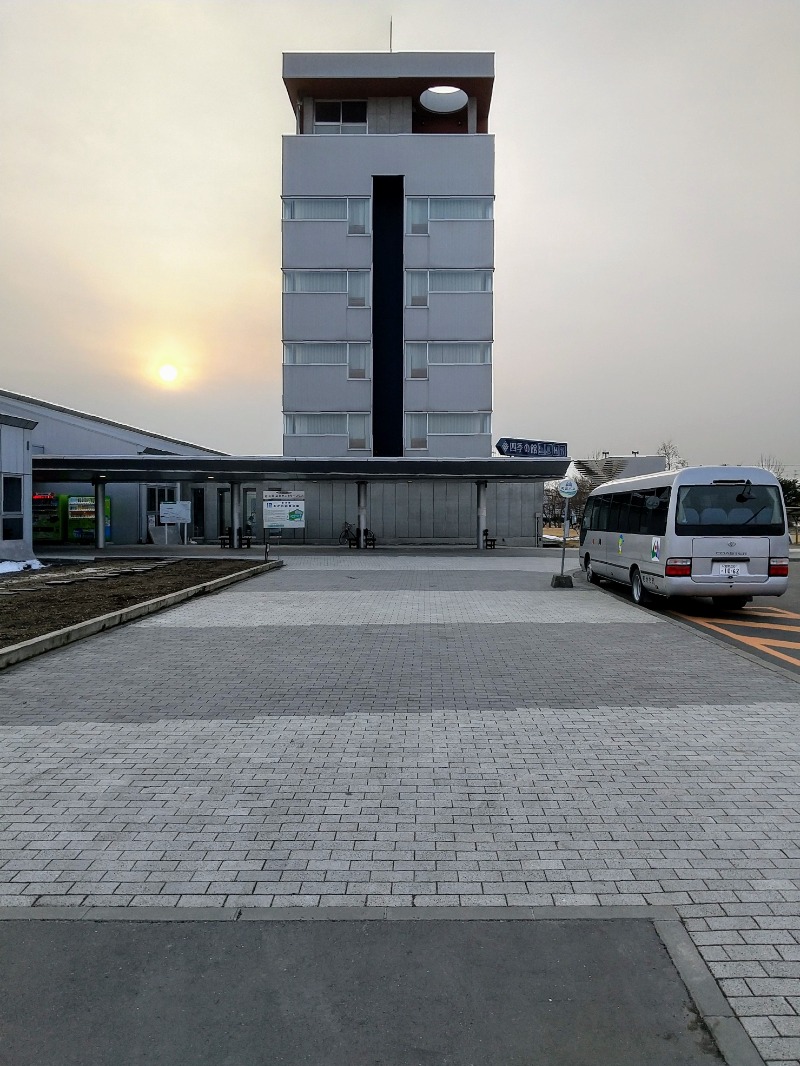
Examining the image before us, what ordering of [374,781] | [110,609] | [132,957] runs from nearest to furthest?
[132,957], [374,781], [110,609]

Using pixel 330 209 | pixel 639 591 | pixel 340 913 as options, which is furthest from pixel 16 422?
pixel 340 913

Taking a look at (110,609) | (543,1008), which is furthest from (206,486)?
(543,1008)

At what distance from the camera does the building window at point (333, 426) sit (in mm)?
39719

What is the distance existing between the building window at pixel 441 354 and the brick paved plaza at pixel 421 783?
103 ft

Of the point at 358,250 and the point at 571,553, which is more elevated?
the point at 358,250

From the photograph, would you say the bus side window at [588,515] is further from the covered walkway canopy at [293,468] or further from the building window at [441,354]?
the building window at [441,354]

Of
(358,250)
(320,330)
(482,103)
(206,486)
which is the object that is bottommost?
(206,486)

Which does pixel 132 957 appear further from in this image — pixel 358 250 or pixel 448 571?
pixel 358 250

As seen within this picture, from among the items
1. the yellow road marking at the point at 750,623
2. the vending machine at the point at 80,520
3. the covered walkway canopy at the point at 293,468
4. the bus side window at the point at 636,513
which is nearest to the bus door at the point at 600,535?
the bus side window at the point at 636,513

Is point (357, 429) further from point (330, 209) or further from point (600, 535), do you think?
point (600, 535)

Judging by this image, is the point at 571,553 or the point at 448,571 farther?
the point at 571,553

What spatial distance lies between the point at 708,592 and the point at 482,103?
41242 mm

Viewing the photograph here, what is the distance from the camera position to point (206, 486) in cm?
3816

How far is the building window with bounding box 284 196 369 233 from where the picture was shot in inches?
1570
